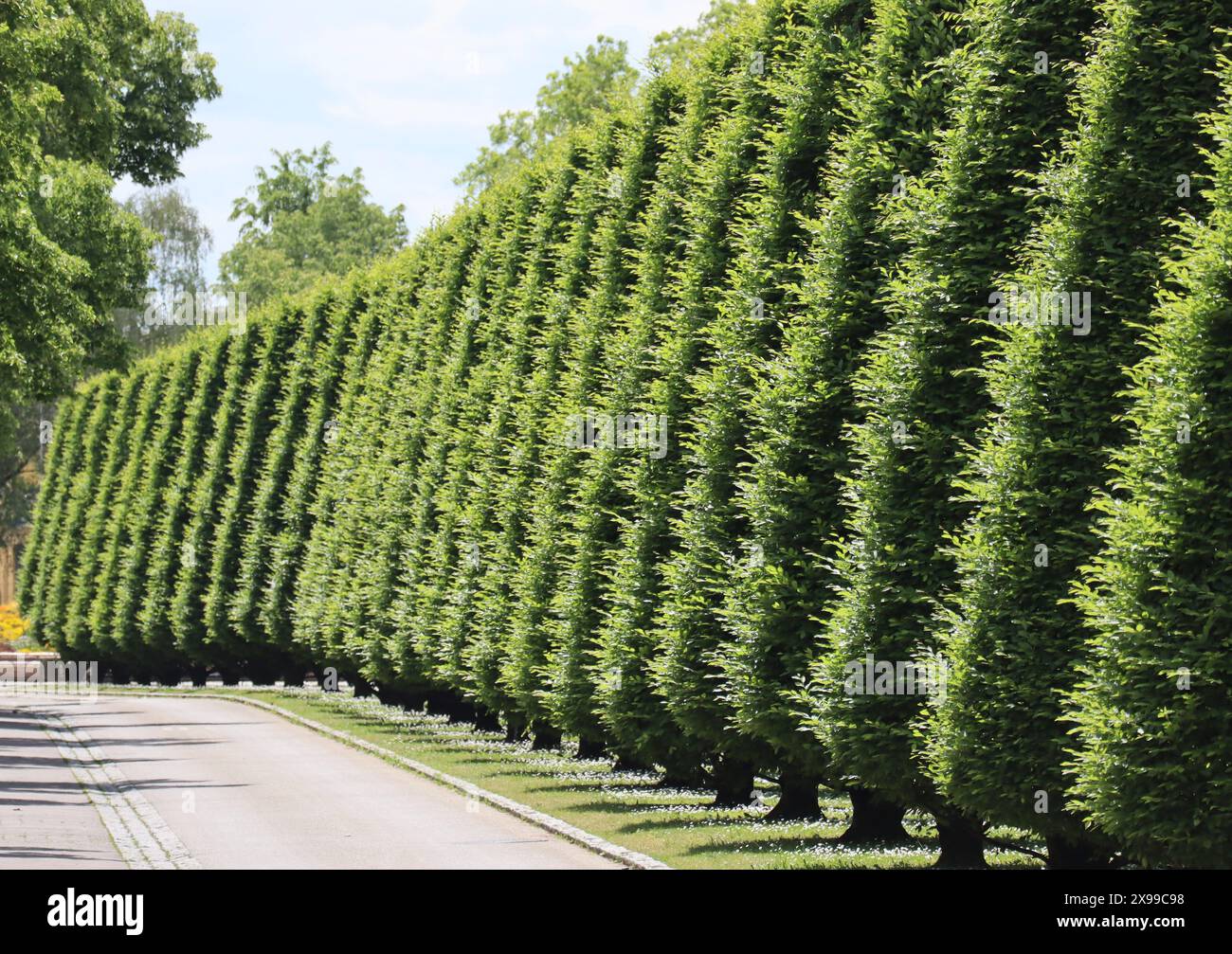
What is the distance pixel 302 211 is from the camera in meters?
94.2

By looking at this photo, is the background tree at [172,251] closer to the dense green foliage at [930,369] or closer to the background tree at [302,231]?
the background tree at [302,231]

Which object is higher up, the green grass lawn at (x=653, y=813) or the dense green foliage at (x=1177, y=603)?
the dense green foliage at (x=1177, y=603)

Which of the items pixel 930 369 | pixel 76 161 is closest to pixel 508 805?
pixel 930 369

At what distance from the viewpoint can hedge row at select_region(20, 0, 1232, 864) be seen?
36.6ft

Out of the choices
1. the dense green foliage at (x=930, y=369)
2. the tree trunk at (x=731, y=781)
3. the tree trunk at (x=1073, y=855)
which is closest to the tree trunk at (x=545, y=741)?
the tree trunk at (x=731, y=781)

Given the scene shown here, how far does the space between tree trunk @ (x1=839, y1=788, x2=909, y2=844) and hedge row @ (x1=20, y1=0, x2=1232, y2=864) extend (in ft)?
0.17

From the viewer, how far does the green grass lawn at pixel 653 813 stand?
15062mm

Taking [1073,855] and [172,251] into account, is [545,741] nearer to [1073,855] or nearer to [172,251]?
[1073,855]

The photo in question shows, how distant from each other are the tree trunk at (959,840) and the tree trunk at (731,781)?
527 centimetres

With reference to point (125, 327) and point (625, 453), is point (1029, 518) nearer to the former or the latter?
point (625, 453)

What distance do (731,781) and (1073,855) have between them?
6.81 m

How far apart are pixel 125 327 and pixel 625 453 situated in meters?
74.8
